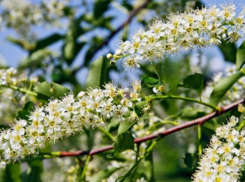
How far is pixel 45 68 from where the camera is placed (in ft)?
10.5

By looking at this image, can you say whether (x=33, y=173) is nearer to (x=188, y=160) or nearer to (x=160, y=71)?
(x=188, y=160)

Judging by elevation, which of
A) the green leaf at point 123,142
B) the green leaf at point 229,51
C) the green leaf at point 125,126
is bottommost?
the green leaf at point 123,142

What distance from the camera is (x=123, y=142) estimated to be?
1.50 m

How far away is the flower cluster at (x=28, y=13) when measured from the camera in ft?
11.0

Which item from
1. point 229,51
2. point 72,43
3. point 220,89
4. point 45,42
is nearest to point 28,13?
point 45,42

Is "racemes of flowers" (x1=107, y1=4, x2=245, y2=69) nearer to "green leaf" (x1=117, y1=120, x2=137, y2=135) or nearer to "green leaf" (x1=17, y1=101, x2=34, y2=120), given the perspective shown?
"green leaf" (x1=117, y1=120, x2=137, y2=135)

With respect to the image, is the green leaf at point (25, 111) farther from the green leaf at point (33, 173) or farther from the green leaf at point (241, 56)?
the green leaf at point (241, 56)

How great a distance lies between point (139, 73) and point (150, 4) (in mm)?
482

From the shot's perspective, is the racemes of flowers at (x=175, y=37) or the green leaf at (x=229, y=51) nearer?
the racemes of flowers at (x=175, y=37)

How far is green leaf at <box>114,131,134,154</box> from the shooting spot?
4.85 ft

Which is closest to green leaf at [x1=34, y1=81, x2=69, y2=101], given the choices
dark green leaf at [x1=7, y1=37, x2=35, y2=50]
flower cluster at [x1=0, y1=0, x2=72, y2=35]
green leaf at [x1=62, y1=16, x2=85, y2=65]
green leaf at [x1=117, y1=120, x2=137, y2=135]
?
green leaf at [x1=117, y1=120, x2=137, y2=135]

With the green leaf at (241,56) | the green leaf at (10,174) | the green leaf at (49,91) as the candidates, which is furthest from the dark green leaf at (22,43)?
the green leaf at (241,56)

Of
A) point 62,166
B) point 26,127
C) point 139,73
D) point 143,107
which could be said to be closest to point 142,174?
point 143,107

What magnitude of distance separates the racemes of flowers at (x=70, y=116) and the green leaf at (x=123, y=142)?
72 mm
